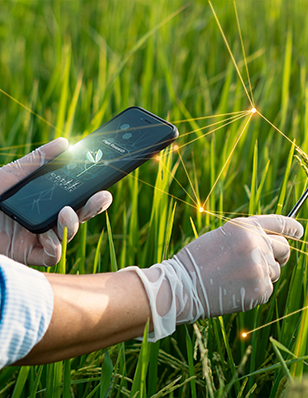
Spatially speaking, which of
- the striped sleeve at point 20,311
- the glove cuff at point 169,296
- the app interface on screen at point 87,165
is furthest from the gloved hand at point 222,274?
the app interface on screen at point 87,165

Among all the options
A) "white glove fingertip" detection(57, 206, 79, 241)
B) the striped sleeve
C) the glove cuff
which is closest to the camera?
the striped sleeve

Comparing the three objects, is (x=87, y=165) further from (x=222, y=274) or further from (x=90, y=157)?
(x=222, y=274)

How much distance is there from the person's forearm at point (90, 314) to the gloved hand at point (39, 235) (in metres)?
0.21

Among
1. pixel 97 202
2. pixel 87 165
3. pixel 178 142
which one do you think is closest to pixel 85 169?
pixel 87 165

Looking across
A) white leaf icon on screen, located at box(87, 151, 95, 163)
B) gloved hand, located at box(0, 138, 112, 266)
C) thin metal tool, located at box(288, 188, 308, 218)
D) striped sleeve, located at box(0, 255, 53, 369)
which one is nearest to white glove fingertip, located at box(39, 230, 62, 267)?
gloved hand, located at box(0, 138, 112, 266)

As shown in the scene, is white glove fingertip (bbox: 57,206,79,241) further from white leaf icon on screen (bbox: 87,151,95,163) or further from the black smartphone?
white leaf icon on screen (bbox: 87,151,95,163)

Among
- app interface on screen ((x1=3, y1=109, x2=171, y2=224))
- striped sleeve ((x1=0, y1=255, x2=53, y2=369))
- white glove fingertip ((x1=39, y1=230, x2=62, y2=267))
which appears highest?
app interface on screen ((x1=3, y1=109, x2=171, y2=224))

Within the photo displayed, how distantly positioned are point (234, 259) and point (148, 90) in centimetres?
97

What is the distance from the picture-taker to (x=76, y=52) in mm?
1829

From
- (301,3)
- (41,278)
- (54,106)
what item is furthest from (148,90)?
(301,3)

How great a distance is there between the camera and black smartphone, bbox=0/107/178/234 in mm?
767

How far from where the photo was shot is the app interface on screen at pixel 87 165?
78cm

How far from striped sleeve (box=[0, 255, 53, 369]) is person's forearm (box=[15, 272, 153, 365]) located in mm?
20

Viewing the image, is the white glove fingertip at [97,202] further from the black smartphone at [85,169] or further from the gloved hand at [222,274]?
the gloved hand at [222,274]
